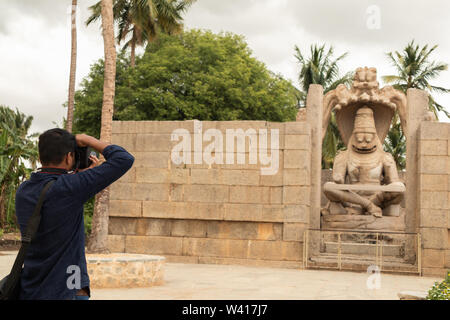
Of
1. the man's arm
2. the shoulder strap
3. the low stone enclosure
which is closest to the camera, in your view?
the shoulder strap

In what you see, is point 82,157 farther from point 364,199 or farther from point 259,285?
point 364,199

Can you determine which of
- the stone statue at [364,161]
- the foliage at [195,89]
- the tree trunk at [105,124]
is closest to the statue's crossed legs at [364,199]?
the stone statue at [364,161]

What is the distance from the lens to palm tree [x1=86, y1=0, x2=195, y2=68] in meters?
28.0

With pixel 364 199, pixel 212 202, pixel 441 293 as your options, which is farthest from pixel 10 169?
pixel 441 293

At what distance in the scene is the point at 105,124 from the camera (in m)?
9.97

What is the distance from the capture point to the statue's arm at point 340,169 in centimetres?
1366

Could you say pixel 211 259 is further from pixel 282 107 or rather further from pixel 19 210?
pixel 282 107

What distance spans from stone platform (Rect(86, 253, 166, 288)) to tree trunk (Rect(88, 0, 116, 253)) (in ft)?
3.37

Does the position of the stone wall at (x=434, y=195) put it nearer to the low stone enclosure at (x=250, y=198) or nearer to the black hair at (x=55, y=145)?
the low stone enclosure at (x=250, y=198)

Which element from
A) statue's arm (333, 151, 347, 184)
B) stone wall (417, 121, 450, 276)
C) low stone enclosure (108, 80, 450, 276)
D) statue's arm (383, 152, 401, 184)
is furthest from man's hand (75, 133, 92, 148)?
statue's arm (383, 152, 401, 184)

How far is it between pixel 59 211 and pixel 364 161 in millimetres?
11729

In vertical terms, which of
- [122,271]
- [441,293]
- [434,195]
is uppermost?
[434,195]

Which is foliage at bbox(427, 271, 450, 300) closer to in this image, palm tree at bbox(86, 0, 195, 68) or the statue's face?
the statue's face

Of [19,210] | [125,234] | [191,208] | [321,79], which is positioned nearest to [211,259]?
[191,208]
